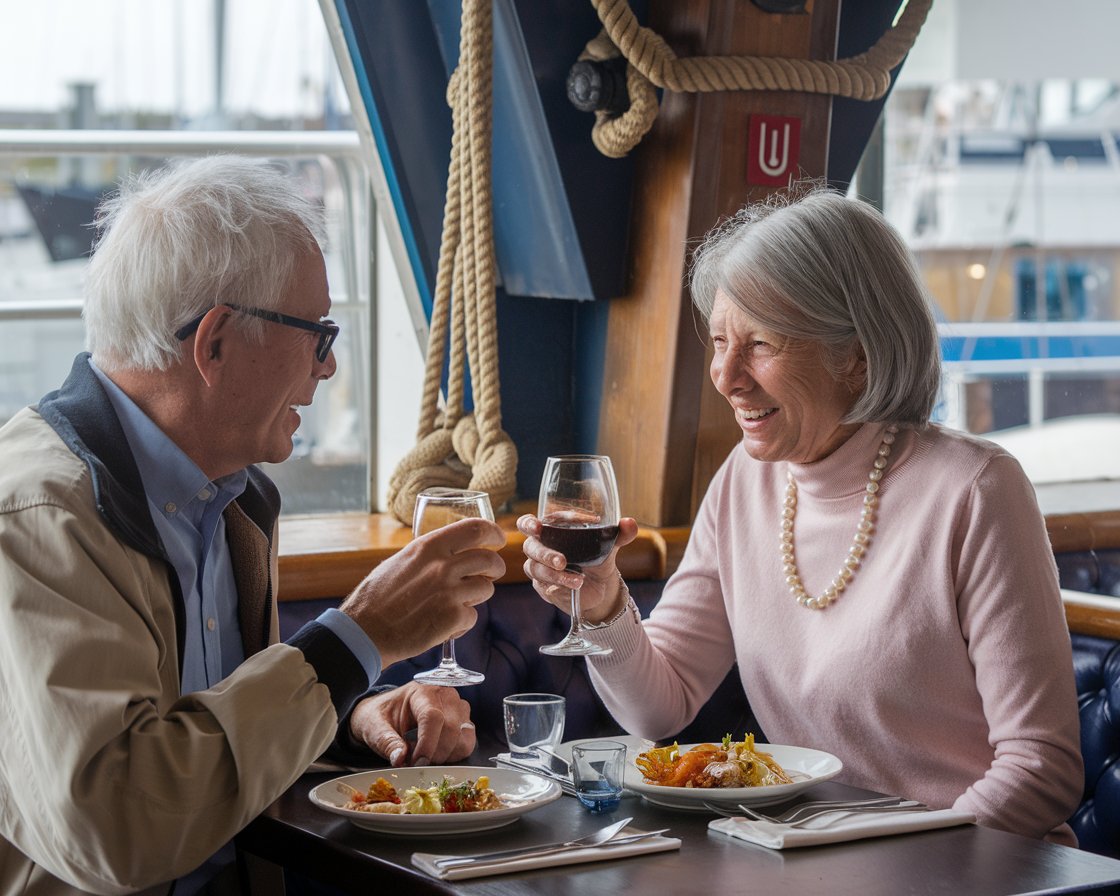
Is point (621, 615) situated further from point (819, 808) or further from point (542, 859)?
point (542, 859)

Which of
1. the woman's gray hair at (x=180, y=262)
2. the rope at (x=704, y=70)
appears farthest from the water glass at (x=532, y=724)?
the rope at (x=704, y=70)

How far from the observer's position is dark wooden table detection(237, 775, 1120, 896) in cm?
134

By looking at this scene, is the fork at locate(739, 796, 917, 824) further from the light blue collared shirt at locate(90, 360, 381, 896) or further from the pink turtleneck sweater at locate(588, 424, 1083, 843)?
the light blue collared shirt at locate(90, 360, 381, 896)

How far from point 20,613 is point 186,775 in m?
0.22

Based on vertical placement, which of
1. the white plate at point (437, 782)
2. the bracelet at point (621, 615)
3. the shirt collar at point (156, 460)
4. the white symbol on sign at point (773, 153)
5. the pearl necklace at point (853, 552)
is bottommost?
the white plate at point (437, 782)

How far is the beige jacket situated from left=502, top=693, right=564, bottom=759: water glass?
0.35 m

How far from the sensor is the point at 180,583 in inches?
64.1

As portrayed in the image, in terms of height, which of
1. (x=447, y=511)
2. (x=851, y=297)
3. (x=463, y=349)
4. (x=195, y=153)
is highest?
(x=195, y=153)

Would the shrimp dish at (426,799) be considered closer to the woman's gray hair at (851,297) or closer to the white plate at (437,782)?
the white plate at (437,782)

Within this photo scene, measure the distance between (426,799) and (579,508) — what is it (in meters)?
0.43

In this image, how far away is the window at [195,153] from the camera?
286cm

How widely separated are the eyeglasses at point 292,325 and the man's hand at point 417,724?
460 mm

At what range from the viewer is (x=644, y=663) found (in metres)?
2.14

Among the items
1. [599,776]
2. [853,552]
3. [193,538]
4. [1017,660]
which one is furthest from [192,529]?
[1017,660]
